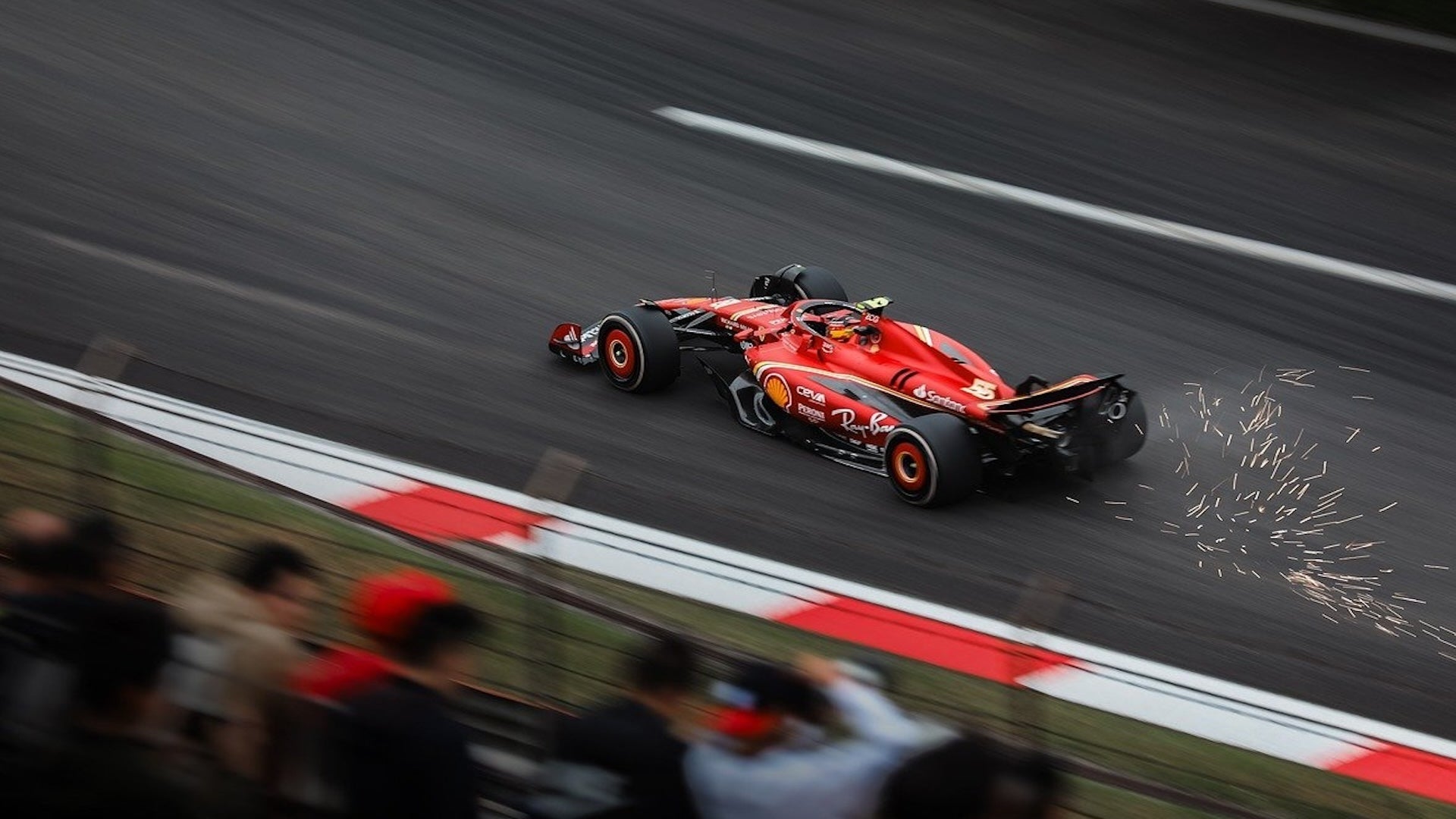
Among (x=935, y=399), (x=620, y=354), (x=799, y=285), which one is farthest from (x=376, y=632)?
(x=799, y=285)

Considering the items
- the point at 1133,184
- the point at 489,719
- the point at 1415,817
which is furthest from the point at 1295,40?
the point at 489,719

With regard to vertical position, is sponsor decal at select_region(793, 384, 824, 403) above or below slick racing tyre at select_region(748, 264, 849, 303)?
below

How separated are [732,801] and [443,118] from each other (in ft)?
35.5

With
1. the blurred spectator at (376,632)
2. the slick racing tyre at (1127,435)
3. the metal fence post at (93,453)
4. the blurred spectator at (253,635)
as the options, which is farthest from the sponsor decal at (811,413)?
the blurred spectator at (376,632)

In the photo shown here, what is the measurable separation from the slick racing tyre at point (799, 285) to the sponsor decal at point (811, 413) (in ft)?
3.57

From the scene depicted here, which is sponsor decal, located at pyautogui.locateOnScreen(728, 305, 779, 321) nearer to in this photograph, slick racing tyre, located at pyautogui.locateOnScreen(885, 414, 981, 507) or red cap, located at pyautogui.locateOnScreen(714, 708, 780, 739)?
slick racing tyre, located at pyautogui.locateOnScreen(885, 414, 981, 507)

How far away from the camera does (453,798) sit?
401 cm

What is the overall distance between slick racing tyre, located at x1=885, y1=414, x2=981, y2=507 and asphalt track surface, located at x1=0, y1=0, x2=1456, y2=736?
190 millimetres

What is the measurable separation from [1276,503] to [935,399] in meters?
2.01

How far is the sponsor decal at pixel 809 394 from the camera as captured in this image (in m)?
9.44

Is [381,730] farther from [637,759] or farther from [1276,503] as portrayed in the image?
[1276,503]

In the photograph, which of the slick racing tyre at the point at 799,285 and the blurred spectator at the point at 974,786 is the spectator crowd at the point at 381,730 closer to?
the blurred spectator at the point at 974,786

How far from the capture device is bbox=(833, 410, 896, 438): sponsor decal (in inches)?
362

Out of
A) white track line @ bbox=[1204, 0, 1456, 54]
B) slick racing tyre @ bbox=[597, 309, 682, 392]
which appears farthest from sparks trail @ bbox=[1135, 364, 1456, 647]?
white track line @ bbox=[1204, 0, 1456, 54]
